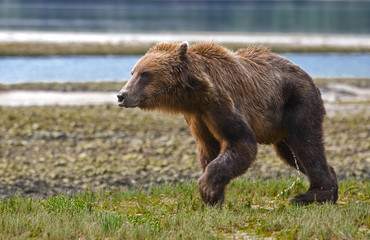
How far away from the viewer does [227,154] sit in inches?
250

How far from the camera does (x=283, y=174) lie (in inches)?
409

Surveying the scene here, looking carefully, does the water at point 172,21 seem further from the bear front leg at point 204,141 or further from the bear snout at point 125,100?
the bear snout at point 125,100

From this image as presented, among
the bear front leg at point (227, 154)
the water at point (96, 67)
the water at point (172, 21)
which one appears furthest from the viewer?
the water at point (172, 21)

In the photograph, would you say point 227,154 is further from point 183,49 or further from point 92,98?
point 92,98

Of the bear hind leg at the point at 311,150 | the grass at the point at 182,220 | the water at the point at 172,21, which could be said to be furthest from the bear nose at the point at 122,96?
the water at the point at 172,21

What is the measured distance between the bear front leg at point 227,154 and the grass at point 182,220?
0.90 ft

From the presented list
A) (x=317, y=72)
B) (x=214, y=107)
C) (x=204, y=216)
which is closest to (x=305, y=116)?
(x=214, y=107)

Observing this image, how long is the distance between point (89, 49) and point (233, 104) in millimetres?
29318

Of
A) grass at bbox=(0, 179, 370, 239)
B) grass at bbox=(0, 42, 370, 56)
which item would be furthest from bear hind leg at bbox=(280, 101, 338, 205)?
grass at bbox=(0, 42, 370, 56)

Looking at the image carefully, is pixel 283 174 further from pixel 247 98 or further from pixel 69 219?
pixel 69 219

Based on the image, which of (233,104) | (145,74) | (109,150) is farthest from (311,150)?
(109,150)

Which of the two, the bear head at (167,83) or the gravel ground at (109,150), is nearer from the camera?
the bear head at (167,83)

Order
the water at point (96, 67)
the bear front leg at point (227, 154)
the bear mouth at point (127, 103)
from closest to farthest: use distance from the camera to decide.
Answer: the bear mouth at point (127, 103) < the bear front leg at point (227, 154) < the water at point (96, 67)

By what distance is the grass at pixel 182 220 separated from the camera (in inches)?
227
